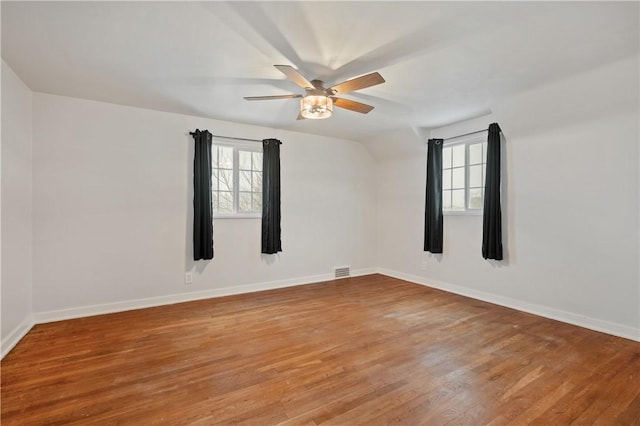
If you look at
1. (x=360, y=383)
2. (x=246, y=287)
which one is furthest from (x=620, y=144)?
(x=246, y=287)

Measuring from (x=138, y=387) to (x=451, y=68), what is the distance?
3.56 meters

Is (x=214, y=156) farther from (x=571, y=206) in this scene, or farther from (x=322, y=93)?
(x=571, y=206)

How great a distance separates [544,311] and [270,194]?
152 inches

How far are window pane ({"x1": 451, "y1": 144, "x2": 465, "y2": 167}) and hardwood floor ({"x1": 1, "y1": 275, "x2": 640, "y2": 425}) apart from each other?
2.20m

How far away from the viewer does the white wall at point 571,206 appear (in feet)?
9.41

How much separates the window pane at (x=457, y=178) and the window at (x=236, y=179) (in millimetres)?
3034

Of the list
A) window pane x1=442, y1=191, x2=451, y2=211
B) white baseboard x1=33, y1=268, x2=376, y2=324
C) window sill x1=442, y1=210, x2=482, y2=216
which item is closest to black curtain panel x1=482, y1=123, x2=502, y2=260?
window sill x1=442, y1=210, x2=482, y2=216

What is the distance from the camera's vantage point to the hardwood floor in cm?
176

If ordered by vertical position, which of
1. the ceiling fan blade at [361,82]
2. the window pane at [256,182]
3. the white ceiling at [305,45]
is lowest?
the window pane at [256,182]

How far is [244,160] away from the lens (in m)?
4.54

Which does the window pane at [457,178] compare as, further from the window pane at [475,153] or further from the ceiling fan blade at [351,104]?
the ceiling fan blade at [351,104]

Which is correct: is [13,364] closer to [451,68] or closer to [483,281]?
[451,68]

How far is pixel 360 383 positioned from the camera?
206 centimetres

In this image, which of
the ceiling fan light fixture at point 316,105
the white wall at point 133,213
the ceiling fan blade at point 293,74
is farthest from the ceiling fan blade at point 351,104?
the white wall at point 133,213
